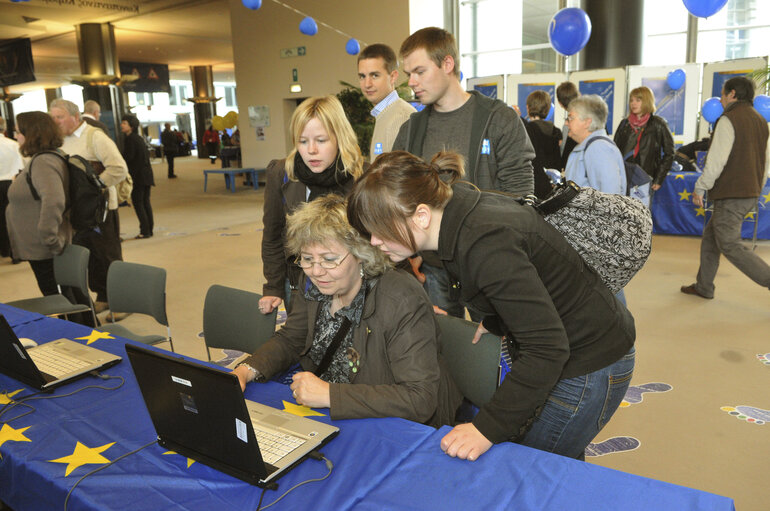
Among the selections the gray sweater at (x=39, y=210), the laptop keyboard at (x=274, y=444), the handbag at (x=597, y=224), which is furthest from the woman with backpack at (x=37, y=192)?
the handbag at (x=597, y=224)

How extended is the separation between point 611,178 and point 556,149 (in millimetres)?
2292

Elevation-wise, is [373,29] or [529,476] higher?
[373,29]

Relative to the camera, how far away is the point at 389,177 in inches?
46.4

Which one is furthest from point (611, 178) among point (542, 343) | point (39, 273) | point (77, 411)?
point (39, 273)

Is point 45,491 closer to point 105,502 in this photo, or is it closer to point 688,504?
point 105,502

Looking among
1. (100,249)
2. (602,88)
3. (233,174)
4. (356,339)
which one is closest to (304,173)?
(356,339)

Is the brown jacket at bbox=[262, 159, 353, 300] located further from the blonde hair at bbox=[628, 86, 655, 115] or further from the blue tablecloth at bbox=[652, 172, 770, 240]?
the blue tablecloth at bbox=[652, 172, 770, 240]

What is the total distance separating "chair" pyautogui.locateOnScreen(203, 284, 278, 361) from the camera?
7.37 ft

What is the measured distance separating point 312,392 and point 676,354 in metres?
2.68

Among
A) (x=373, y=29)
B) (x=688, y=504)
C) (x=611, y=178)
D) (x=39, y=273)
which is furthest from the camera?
(x=373, y=29)

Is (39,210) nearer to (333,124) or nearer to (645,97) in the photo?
(333,124)

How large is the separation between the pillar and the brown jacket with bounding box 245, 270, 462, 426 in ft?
25.0

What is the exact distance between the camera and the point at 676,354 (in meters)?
3.32

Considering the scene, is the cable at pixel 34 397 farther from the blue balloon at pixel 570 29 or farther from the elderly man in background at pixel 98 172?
the blue balloon at pixel 570 29
